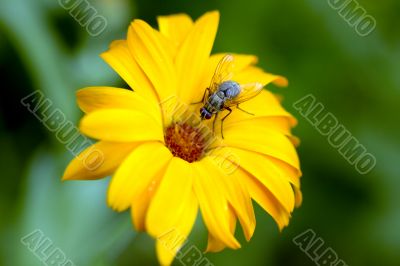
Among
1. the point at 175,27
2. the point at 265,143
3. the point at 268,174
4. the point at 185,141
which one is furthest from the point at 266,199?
the point at 175,27

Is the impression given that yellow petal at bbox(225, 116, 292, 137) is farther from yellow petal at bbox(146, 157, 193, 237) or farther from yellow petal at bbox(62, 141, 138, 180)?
yellow petal at bbox(62, 141, 138, 180)

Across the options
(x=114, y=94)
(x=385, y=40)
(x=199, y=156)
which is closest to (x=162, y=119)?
(x=199, y=156)

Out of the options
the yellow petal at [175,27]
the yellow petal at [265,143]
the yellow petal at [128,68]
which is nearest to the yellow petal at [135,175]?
the yellow petal at [128,68]

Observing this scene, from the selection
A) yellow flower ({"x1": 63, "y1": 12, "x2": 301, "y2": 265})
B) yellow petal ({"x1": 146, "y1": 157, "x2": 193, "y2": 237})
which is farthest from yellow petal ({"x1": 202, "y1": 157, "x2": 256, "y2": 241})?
yellow petal ({"x1": 146, "y1": 157, "x2": 193, "y2": 237})

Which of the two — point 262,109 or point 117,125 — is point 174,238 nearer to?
point 117,125

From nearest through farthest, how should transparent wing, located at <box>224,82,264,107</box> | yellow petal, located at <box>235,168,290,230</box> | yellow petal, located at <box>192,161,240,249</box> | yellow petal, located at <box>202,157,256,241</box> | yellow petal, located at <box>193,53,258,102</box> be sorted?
yellow petal, located at <box>192,161,240,249</box> → yellow petal, located at <box>202,157,256,241</box> → yellow petal, located at <box>235,168,290,230</box> → transparent wing, located at <box>224,82,264,107</box> → yellow petal, located at <box>193,53,258,102</box>

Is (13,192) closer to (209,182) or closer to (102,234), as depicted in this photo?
(102,234)
